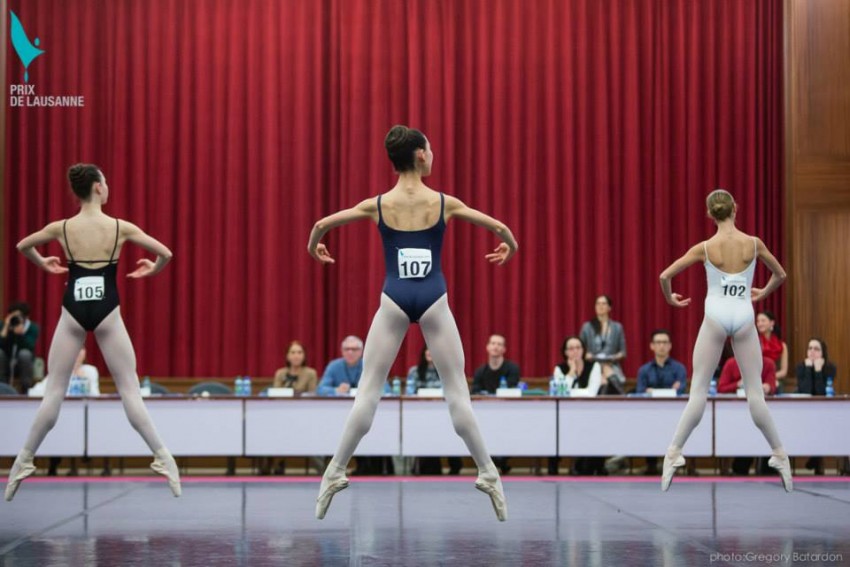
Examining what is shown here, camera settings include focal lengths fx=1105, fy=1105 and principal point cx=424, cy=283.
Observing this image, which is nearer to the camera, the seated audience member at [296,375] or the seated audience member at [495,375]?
the seated audience member at [495,375]

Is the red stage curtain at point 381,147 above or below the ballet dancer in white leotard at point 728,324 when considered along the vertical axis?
above

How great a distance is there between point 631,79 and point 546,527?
8.71 meters

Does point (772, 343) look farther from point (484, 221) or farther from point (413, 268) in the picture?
point (413, 268)

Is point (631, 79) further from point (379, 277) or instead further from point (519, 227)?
point (379, 277)

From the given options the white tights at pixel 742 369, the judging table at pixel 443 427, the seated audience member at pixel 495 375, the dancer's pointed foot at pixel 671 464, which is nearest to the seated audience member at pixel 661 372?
the judging table at pixel 443 427

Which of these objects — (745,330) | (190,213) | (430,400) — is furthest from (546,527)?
(190,213)

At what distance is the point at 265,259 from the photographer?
1310 cm

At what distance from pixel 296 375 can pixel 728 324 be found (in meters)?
5.53

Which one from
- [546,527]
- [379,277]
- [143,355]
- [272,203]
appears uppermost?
[272,203]

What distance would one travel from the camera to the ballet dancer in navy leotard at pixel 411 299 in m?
4.85

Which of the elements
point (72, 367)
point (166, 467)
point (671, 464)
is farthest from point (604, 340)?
point (72, 367)

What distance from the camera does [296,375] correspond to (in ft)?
35.5

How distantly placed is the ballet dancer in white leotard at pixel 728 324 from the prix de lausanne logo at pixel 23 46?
938cm

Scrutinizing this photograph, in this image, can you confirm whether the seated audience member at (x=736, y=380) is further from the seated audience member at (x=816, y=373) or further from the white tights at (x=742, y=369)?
the white tights at (x=742, y=369)
